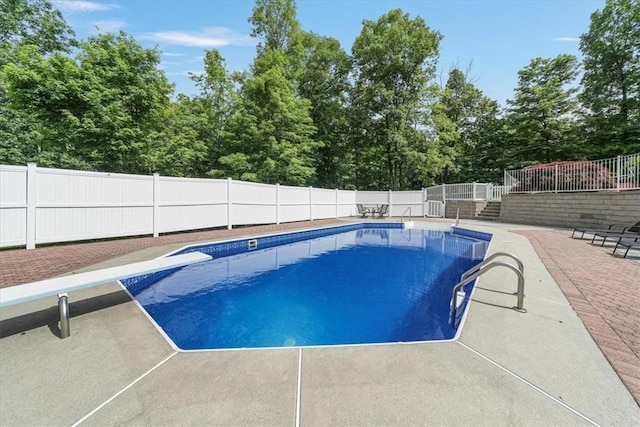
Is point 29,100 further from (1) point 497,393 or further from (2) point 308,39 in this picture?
(2) point 308,39

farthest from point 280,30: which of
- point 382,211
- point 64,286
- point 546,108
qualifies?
point 64,286

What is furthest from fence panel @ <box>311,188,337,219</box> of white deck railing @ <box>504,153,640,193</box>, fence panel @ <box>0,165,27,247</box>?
fence panel @ <box>0,165,27,247</box>

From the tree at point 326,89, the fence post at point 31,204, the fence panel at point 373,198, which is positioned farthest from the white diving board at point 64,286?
the tree at point 326,89

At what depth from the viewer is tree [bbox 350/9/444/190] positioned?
821 inches

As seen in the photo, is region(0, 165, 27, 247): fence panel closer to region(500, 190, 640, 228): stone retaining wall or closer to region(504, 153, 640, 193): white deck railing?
region(500, 190, 640, 228): stone retaining wall

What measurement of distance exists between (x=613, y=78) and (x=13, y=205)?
3053cm

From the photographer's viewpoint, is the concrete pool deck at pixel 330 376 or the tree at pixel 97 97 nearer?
the concrete pool deck at pixel 330 376

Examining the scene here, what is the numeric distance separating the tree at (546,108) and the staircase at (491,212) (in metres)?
9.27

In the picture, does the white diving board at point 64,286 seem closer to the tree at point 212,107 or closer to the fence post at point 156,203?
the fence post at point 156,203

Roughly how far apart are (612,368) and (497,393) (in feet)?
3.68

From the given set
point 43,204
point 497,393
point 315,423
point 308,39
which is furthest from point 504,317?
point 308,39

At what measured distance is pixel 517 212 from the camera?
14.1 metres

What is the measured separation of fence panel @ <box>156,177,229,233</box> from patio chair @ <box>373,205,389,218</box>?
10.8 metres

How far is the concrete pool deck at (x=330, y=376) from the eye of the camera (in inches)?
64.3
